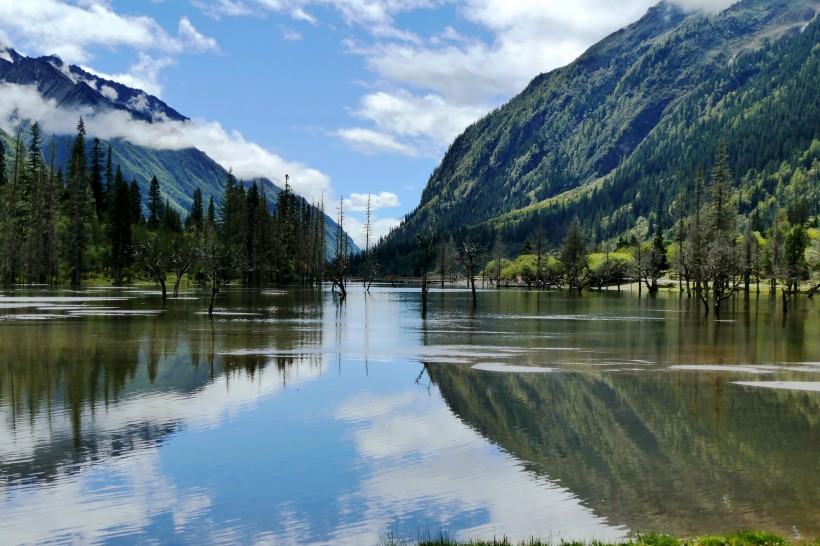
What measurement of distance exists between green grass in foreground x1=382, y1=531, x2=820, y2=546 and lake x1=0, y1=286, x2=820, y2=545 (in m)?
0.55

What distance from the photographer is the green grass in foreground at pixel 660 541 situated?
39.4 ft

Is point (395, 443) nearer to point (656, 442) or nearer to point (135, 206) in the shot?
point (656, 442)

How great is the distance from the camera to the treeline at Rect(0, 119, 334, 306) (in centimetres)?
14125

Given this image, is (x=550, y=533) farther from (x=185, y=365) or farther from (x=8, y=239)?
(x=8, y=239)

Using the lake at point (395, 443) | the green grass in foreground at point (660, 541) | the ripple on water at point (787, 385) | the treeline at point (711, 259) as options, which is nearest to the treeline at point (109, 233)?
the treeline at point (711, 259)

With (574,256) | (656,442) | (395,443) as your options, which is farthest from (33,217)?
(656,442)

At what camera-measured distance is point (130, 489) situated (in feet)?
51.0

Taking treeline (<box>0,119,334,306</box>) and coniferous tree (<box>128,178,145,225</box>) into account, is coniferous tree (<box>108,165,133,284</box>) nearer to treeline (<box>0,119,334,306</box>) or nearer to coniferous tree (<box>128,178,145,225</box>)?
treeline (<box>0,119,334,306</box>)

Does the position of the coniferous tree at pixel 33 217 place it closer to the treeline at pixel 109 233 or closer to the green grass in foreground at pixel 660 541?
the treeline at pixel 109 233

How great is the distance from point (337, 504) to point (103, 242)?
520ft

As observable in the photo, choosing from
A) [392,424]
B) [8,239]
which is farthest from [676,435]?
[8,239]

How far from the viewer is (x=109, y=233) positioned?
153 m

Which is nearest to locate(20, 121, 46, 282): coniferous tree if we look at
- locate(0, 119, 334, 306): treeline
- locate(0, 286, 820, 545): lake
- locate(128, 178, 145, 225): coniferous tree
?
locate(0, 119, 334, 306): treeline

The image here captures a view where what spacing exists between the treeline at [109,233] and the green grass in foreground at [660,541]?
111 meters
